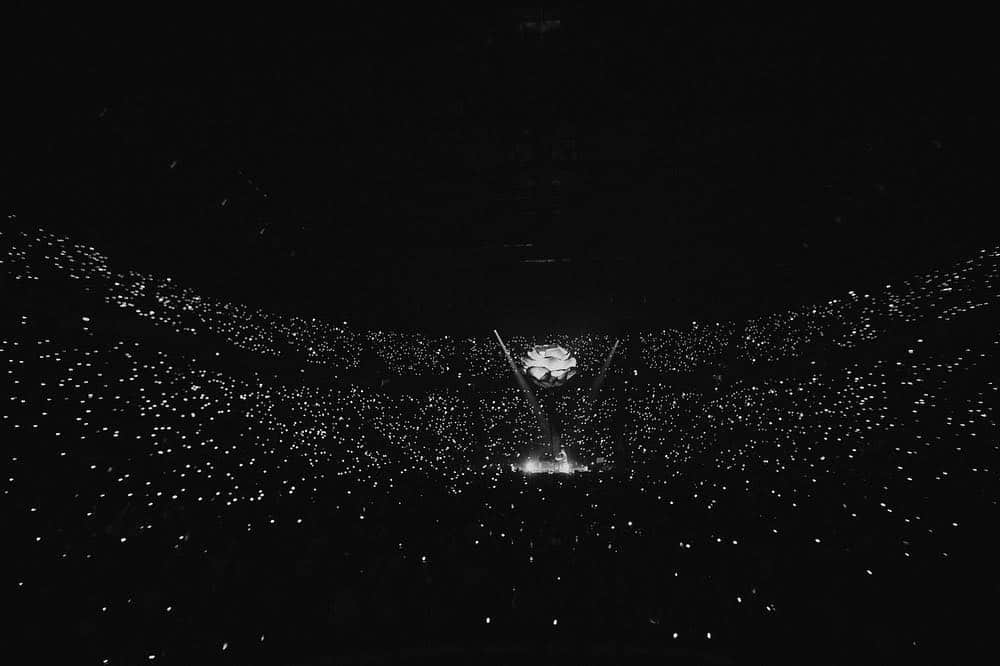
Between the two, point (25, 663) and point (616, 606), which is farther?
point (616, 606)

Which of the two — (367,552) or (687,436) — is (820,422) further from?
(367,552)

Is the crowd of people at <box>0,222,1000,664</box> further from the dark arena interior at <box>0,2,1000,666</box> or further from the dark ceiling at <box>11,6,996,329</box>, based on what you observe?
the dark ceiling at <box>11,6,996,329</box>

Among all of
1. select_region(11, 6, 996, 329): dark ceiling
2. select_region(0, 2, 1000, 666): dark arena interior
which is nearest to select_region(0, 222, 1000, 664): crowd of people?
select_region(0, 2, 1000, 666): dark arena interior

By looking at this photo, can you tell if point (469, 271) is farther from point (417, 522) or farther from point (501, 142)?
point (417, 522)

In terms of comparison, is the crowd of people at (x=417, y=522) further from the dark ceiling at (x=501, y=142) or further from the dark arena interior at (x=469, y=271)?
the dark ceiling at (x=501, y=142)

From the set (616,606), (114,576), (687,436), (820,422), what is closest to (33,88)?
(114,576)

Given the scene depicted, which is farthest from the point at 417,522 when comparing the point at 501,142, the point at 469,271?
the point at 469,271

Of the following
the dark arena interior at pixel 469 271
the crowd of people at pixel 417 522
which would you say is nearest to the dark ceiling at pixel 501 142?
the dark arena interior at pixel 469 271

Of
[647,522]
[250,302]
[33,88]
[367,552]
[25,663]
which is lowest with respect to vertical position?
[25,663]
